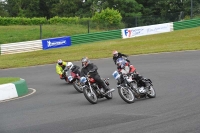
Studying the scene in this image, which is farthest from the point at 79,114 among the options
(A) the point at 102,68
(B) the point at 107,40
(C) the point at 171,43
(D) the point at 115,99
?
(B) the point at 107,40

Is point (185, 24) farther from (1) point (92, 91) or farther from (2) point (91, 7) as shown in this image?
(2) point (91, 7)

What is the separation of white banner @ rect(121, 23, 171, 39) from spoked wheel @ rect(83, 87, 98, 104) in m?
28.4

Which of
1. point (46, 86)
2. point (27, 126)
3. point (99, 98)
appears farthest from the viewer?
point (46, 86)

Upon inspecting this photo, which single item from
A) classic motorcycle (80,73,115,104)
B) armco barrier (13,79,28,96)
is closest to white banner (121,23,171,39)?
Answer: armco barrier (13,79,28,96)

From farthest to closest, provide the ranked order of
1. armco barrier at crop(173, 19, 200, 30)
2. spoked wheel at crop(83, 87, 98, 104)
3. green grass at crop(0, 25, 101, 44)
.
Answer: armco barrier at crop(173, 19, 200, 30)
green grass at crop(0, 25, 101, 44)
spoked wheel at crop(83, 87, 98, 104)

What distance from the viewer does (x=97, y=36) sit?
40.8m

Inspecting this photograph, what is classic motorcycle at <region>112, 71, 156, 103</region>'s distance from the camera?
42.4 ft

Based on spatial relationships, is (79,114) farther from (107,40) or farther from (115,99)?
(107,40)

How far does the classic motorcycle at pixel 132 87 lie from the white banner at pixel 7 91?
4.40 metres

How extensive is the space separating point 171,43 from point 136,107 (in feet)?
78.3

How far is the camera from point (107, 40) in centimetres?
4081

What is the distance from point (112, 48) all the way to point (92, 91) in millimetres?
21911

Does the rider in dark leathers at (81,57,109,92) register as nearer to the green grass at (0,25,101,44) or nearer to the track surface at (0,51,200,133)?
the track surface at (0,51,200,133)

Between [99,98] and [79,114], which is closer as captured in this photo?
[79,114]
